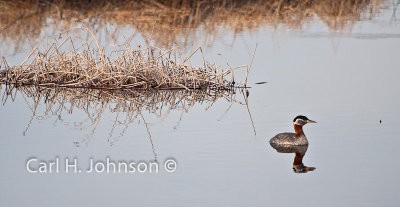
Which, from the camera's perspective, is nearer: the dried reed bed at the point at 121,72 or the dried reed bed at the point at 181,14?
the dried reed bed at the point at 121,72

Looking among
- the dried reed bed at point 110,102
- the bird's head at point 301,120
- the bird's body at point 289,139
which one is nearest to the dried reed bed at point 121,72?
the dried reed bed at point 110,102

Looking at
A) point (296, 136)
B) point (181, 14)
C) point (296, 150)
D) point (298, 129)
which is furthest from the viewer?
point (181, 14)

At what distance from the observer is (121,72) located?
552 inches

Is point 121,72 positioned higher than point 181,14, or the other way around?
point 121,72

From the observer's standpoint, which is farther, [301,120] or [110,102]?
[110,102]

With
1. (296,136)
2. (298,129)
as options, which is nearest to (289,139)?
(296,136)

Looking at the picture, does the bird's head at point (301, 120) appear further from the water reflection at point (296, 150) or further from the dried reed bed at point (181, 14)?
the dried reed bed at point (181, 14)

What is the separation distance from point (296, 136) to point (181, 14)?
11.2 m

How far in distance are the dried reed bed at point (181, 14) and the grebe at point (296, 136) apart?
772 cm

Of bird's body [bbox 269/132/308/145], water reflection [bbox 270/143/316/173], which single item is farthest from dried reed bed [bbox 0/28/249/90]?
water reflection [bbox 270/143/316/173]

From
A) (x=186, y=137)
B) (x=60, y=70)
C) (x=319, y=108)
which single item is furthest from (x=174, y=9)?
(x=186, y=137)

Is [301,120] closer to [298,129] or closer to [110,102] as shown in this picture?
[298,129]

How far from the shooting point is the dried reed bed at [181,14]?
65.2ft

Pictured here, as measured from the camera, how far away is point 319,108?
1259cm
